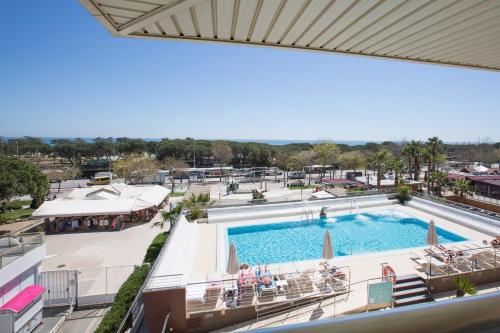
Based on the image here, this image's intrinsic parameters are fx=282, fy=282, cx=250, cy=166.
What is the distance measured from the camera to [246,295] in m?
8.05

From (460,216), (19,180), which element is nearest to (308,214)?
(460,216)

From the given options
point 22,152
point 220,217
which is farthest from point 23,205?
point 22,152

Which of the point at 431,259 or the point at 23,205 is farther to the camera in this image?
the point at 23,205

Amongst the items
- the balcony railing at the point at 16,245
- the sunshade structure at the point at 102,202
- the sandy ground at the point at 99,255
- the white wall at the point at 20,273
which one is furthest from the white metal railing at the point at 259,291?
the sunshade structure at the point at 102,202

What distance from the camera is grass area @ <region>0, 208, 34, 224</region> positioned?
19.5 meters

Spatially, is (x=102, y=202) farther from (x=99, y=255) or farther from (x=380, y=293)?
(x=380, y=293)

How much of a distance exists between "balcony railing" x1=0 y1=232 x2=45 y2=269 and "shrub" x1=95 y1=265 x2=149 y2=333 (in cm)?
364

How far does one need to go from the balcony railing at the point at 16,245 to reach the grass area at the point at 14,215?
41.3 feet

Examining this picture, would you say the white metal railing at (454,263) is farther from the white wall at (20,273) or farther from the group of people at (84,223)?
the group of people at (84,223)

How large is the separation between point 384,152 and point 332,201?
16104 mm

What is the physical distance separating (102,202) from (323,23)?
62.9ft

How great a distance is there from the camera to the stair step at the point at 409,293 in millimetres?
8287

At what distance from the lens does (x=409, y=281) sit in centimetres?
886

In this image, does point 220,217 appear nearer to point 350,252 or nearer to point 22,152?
point 350,252
